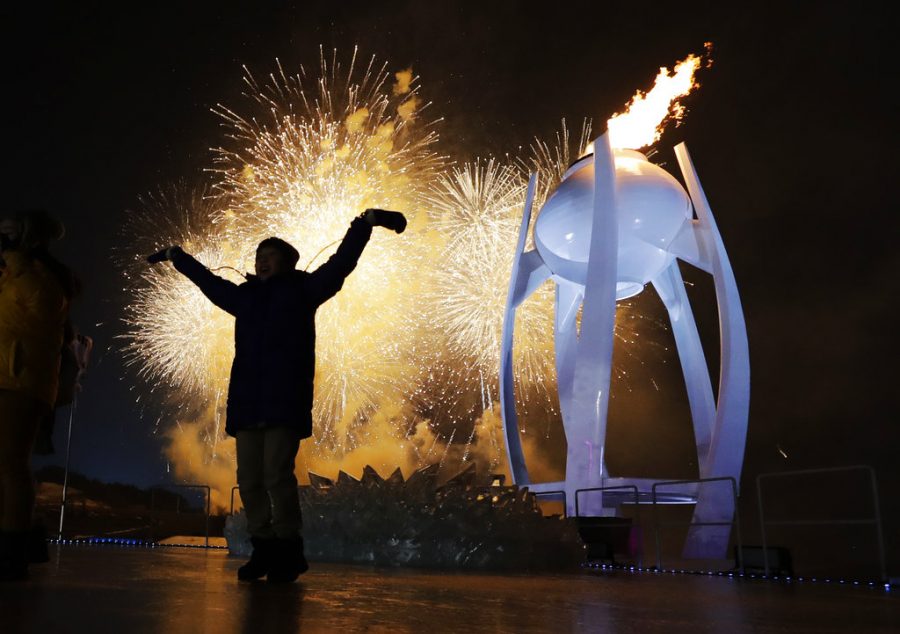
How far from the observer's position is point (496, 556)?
7.08 meters

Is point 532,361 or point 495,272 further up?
point 495,272

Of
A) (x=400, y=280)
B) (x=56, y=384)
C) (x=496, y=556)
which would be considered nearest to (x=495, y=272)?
(x=400, y=280)

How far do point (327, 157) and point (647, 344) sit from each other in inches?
802

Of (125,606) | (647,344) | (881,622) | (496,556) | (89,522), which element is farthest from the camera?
(647,344)

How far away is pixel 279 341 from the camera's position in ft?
13.0

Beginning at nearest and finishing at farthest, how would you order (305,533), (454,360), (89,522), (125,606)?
1. (125,606)
2. (305,533)
3. (89,522)
4. (454,360)

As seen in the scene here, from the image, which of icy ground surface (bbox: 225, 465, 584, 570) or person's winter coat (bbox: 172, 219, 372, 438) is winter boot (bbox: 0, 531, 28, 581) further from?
icy ground surface (bbox: 225, 465, 584, 570)

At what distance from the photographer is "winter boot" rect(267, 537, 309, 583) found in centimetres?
381

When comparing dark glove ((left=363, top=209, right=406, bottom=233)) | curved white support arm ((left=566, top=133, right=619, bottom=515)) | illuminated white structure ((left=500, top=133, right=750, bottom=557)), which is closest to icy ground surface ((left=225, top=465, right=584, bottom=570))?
dark glove ((left=363, top=209, right=406, bottom=233))

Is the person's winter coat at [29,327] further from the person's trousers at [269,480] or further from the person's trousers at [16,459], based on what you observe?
the person's trousers at [269,480]

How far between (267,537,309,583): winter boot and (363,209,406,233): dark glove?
1750 millimetres

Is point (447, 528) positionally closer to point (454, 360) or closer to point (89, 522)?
point (89, 522)

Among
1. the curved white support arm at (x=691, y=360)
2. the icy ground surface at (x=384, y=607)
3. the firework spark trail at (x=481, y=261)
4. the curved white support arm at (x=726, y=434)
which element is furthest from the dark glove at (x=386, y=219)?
the firework spark trail at (x=481, y=261)

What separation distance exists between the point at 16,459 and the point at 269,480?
4.00ft
